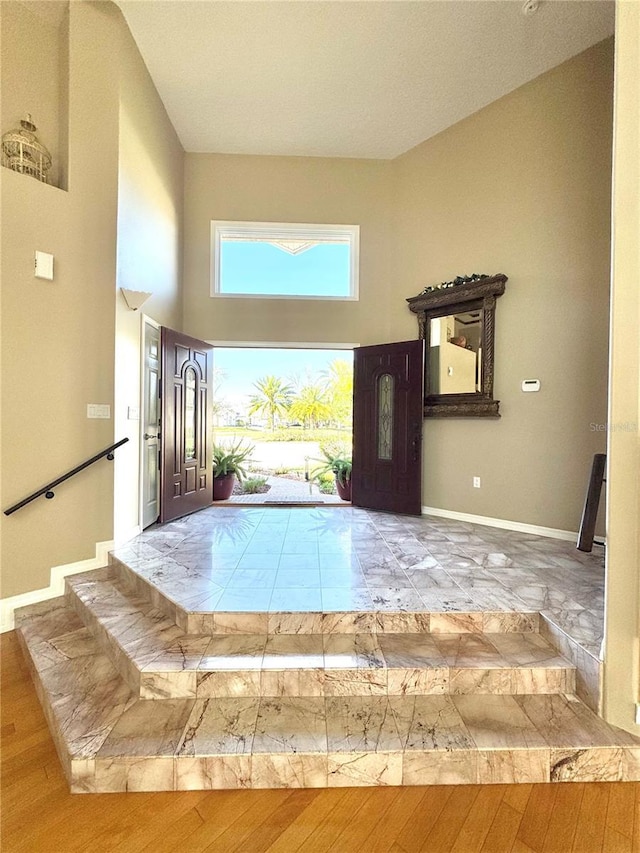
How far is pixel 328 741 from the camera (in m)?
1.67

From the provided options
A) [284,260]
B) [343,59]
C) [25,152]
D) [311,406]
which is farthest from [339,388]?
[25,152]

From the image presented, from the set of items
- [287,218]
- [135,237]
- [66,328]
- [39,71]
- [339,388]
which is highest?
[39,71]

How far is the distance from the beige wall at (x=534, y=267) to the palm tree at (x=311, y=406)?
304 cm

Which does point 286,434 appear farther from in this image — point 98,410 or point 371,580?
point 371,580

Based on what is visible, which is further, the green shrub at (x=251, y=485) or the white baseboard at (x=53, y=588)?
the green shrub at (x=251, y=485)

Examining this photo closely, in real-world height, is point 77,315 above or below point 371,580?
above

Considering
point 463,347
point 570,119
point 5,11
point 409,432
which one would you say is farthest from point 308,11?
point 409,432

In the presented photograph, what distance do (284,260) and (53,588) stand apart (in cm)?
438

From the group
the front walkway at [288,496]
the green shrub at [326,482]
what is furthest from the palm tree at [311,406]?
the front walkway at [288,496]

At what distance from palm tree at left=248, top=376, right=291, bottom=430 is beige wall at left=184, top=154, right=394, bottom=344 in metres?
2.57

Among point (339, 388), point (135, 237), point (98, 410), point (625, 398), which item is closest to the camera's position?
point (625, 398)

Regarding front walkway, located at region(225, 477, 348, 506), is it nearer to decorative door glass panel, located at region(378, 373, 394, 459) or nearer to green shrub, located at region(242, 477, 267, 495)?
green shrub, located at region(242, 477, 267, 495)

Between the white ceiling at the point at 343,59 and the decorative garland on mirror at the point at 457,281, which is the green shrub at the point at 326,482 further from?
the white ceiling at the point at 343,59

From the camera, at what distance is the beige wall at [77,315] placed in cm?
278
